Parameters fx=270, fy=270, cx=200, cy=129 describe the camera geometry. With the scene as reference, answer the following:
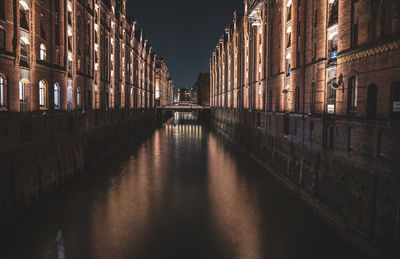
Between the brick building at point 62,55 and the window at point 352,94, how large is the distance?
1597 cm

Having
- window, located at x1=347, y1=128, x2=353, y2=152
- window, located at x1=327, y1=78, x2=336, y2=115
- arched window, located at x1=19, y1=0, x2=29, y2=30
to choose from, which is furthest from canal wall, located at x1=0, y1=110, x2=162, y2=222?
window, located at x1=327, y1=78, x2=336, y2=115

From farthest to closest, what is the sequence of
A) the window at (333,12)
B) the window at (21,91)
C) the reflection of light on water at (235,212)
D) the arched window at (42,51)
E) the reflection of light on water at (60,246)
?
1. the arched window at (42,51)
2. the window at (21,91)
3. the window at (333,12)
4. the reflection of light on water at (235,212)
5. the reflection of light on water at (60,246)

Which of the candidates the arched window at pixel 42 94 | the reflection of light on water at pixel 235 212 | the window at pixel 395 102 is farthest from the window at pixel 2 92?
the window at pixel 395 102

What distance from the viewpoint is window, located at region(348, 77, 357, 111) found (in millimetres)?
11992

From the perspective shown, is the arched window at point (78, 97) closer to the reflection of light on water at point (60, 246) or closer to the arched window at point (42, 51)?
the arched window at point (42, 51)

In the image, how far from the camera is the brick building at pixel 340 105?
9.36 m

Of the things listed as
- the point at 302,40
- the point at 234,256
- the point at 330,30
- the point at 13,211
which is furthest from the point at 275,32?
the point at 13,211

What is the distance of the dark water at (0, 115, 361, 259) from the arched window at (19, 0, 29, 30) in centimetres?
994

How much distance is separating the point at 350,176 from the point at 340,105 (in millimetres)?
3441

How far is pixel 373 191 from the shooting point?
9742mm

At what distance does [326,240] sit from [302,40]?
12.1m

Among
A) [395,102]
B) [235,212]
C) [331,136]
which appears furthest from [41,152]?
[395,102]

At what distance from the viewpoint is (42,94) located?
1686cm

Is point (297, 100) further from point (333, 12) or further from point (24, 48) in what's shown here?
point (24, 48)
